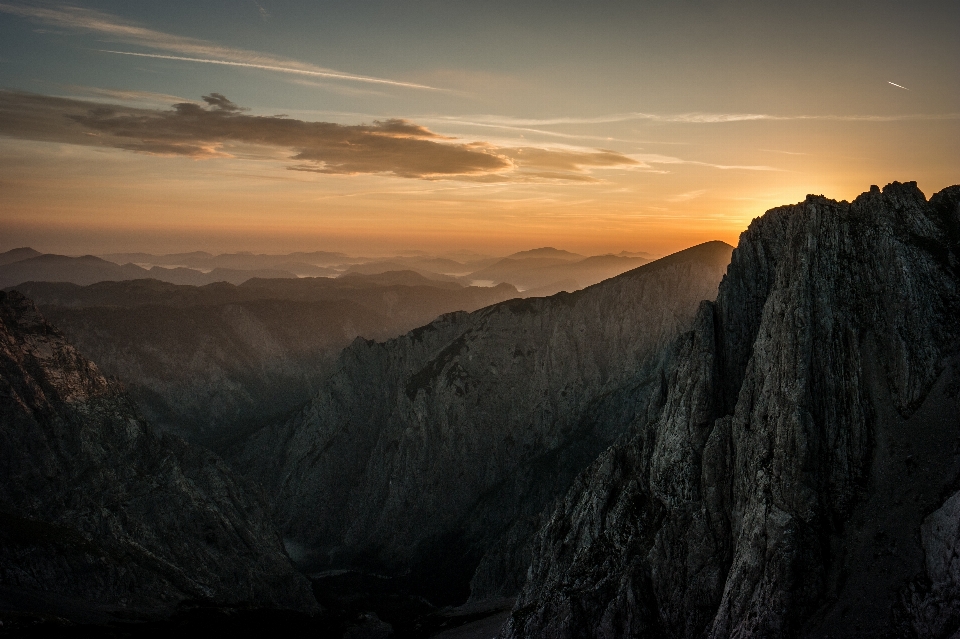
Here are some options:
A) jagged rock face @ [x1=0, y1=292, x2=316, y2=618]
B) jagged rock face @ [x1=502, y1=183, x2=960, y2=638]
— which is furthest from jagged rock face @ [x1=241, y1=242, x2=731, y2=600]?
jagged rock face @ [x1=502, y1=183, x2=960, y2=638]

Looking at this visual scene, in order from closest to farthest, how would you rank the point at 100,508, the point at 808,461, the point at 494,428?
the point at 808,461
the point at 100,508
the point at 494,428

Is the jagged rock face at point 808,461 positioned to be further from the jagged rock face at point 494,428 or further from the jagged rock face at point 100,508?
the jagged rock face at point 494,428

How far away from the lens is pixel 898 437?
5197 centimetres

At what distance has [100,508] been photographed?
106188 mm

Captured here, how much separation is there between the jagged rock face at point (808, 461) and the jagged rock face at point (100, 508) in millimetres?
67050

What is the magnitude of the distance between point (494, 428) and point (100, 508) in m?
105

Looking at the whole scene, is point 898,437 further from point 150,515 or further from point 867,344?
point 150,515

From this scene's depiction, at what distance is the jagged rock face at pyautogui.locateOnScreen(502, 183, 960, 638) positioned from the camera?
47031 mm

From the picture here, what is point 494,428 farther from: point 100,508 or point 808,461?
point 808,461

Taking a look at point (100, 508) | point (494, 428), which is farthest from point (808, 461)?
point (494, 428)

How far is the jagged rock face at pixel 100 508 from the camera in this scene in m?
91.6

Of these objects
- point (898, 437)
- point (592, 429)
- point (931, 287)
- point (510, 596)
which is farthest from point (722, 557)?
point (592, 429)

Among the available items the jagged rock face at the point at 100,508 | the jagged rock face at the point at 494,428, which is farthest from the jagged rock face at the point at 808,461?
the jagged rock face at the point at 494,428

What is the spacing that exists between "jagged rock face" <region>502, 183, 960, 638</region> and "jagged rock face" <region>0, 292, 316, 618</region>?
2640 inches
